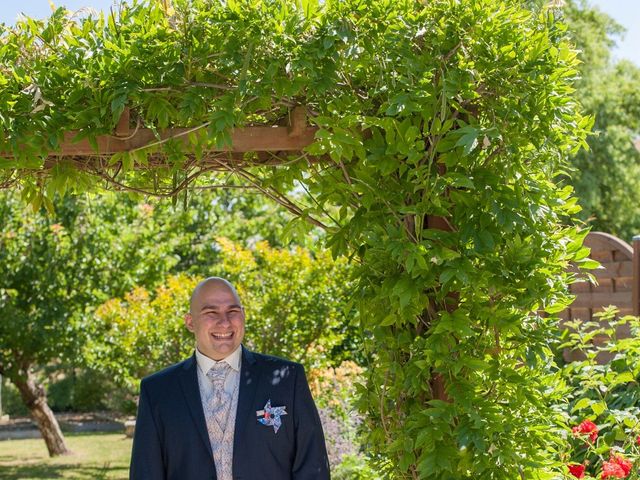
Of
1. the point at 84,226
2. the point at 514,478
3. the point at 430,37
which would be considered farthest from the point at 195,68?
the point at 84,226

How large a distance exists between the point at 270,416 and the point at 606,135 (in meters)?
17.8

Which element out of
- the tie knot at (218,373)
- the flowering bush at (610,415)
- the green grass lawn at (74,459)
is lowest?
the green grass lawn at (74,459)

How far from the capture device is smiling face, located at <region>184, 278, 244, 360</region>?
3.58m

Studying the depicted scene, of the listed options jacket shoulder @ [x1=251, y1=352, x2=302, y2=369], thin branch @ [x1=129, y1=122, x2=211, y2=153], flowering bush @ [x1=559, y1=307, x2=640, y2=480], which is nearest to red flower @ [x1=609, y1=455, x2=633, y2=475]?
flowering bush @ [x1=559, y1=307, x2=640, y2=480]

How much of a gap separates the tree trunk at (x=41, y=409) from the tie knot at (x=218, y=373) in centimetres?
1049

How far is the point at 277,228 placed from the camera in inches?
573

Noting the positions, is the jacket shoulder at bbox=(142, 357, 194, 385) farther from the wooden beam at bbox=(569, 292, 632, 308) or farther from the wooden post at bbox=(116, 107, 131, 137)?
the wooden beam at bbox=(569, 292, 632, 308)

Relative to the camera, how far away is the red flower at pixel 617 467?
385 centimetres

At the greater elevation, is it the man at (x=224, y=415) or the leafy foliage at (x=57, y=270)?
the leafy foliage at (x=57, y=270)

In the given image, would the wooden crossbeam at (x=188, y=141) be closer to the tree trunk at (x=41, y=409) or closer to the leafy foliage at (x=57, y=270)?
the leafy foliage at (x=57, y=270)

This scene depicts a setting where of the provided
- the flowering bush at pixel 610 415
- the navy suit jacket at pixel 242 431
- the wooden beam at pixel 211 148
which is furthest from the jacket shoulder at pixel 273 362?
the flowering bush at pixel 610 415

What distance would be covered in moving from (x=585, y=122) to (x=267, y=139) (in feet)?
4.05

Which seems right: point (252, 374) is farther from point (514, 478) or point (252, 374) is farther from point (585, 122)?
point (585, 122)

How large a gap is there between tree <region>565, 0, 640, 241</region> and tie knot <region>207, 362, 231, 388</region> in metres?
16.9
